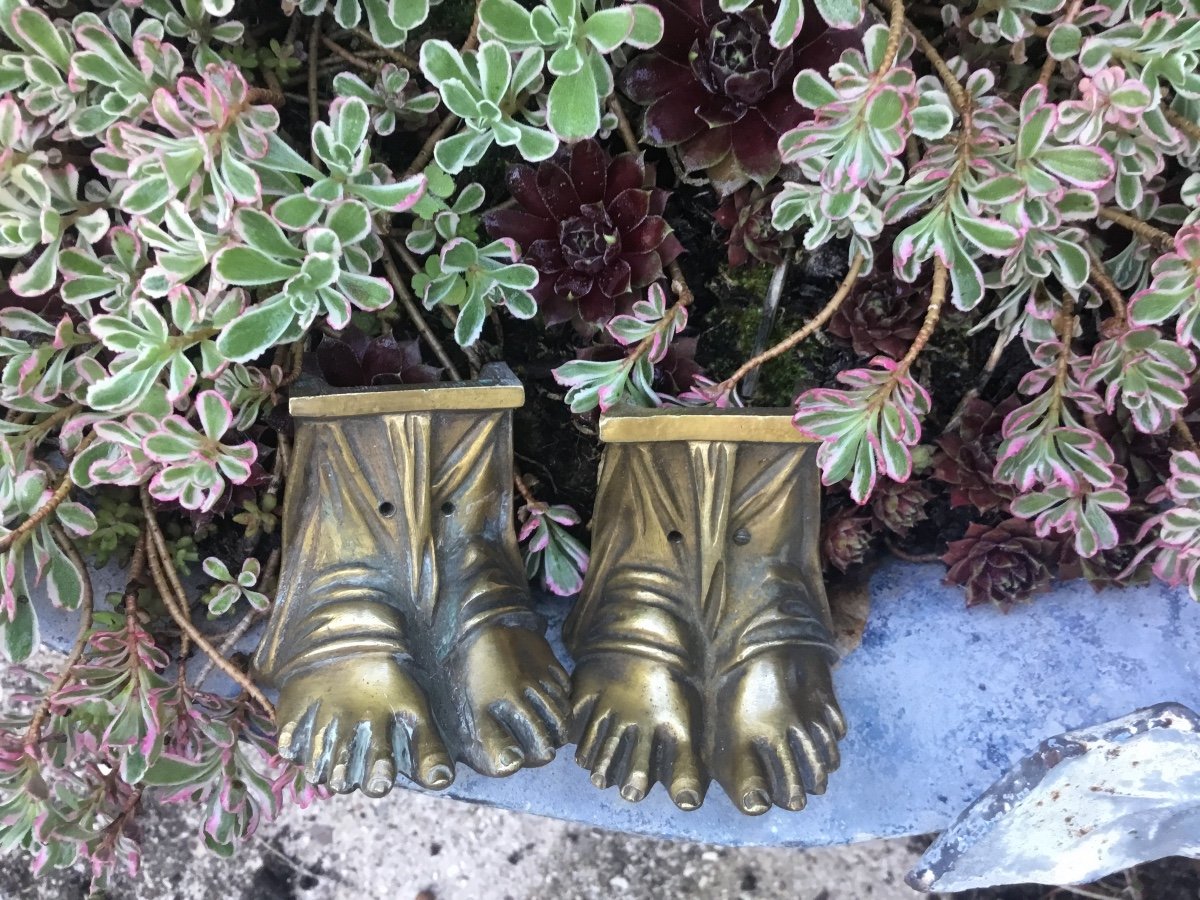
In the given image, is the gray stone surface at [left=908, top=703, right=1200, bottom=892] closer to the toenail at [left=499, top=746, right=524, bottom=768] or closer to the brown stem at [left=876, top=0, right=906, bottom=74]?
the toenail at [left=499, top=746, right=524, bottom=768]

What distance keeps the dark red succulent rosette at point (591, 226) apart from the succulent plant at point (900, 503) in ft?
1.16

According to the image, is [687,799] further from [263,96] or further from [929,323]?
[263,96]

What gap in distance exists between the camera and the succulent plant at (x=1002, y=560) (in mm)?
1008

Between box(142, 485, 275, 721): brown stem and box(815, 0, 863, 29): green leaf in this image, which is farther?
box(142, 485, 275, 721): brown stem

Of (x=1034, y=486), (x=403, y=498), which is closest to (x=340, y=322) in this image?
(x=403, y=498)

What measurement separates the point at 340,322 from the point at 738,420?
38 centimetres

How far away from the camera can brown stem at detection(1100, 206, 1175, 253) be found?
0.82 m

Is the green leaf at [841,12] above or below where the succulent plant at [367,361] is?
above

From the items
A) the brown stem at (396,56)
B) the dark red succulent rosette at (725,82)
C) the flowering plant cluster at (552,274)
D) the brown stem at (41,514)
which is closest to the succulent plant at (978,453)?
the flowering plant cluster at (552,274)

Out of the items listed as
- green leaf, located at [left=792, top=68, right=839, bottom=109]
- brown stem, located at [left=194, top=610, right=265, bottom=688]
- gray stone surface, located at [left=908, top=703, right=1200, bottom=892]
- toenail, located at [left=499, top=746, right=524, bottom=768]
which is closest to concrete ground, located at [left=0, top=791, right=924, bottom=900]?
gray stone surface, located at [left=908, top=703, right=1200, bottom=892]

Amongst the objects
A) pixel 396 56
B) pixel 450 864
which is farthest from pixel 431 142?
pixel 450 864

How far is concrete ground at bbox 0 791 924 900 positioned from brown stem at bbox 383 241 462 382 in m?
1.01

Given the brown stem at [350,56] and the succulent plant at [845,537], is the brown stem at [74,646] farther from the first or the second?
the succulent plant at [845,537]

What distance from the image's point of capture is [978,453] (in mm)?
978
